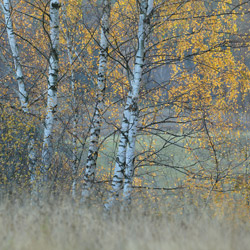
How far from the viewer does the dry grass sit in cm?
320

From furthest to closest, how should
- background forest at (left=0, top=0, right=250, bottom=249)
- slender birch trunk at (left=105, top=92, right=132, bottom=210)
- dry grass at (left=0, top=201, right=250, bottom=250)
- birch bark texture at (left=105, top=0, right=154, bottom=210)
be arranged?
1. slender birch trunk at (left=105, top=92, right=132, bottom=210)
2. birch bark texture at (left=105, top=0, right=154, bottom=210)
3. background forest at (left=0, top=0, right=250, bottom=249)
4. dry grass at (left=0, top=201, right=250, bottom=250)

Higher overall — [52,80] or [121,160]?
[52,80]

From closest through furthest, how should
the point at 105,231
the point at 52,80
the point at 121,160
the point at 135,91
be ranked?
1. the point at 105,231
2. the point at 135,91
3. the point at 121,160
4. the point at 52,80

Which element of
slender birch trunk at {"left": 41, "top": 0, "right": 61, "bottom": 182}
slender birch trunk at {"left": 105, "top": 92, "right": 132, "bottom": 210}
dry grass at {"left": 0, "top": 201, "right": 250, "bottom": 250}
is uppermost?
slender birch trunk at {"left": 41, "top": 0, "right": 61, "bottom": 182}

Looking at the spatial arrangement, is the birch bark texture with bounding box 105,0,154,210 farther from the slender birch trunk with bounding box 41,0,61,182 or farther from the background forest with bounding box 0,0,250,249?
the slender birch trunk with bounding box 41,0,61,182

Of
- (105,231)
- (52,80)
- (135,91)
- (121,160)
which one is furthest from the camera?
(52,80)

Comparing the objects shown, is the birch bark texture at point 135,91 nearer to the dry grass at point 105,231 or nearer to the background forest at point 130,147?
the background forest at point 130,147

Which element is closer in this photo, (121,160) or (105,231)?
(105,231)

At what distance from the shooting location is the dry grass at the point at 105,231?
3195 mm

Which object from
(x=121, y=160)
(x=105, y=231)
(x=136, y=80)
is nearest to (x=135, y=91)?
(x=136, y=80)

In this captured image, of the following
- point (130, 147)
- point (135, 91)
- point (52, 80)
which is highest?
point (52, 80)

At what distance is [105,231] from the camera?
362 cm

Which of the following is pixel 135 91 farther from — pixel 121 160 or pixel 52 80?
pixel 52 80

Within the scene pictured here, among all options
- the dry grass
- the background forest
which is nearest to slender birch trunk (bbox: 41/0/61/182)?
the background forest
